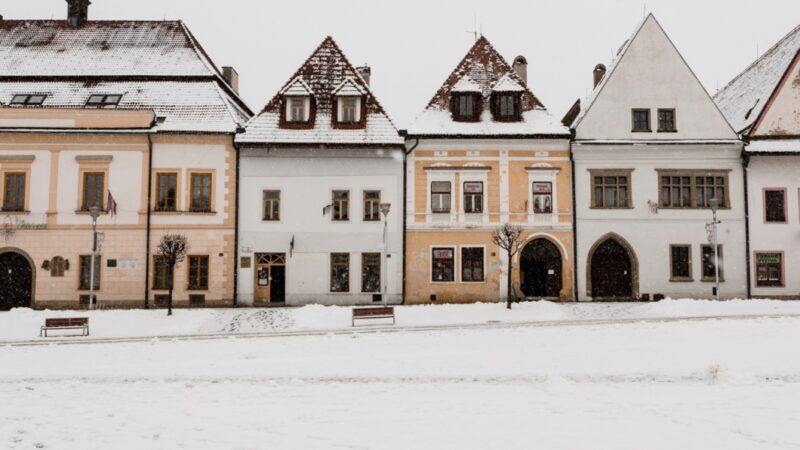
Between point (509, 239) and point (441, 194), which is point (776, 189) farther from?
point (441, 194)

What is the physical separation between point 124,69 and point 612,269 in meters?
25.8

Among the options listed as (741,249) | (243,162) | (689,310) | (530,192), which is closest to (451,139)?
(530,192)

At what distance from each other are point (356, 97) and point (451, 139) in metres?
4.94

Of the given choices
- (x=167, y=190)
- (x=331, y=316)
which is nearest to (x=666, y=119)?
(x=331, y=316)

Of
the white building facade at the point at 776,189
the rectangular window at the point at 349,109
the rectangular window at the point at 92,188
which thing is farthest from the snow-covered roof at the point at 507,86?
the rectangular window at the point at 92,188

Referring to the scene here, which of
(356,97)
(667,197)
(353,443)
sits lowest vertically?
(353,443)

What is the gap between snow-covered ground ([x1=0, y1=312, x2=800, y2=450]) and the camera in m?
9.45

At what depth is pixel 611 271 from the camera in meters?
29.5

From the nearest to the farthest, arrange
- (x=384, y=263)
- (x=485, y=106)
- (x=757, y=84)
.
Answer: (x=384, y=263)
(x=485, y=106)
(x=757, y=84)

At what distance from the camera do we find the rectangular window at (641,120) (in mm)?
29875

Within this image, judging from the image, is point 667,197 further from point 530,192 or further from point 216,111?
point 216,111

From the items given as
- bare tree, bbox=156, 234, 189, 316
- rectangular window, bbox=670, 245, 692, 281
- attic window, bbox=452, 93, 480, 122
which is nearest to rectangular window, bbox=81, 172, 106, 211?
bare tree, bbox=156, 234, 189, 316

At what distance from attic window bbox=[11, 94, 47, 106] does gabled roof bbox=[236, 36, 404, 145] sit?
10.0 meters

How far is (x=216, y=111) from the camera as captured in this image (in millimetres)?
29391
